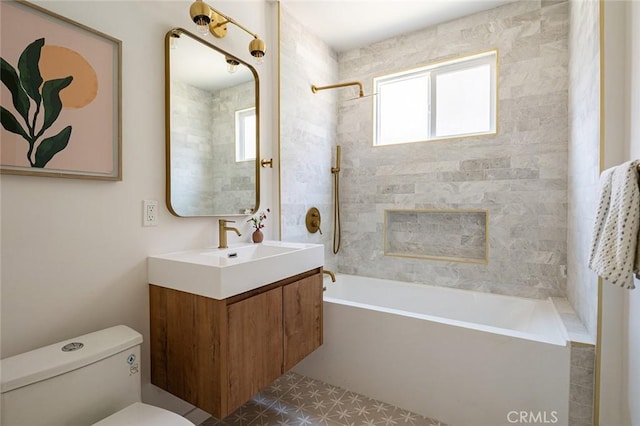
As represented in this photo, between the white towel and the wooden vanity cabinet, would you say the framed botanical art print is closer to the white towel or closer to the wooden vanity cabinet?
the wooden vanity cabinet

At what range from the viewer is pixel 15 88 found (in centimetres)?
113

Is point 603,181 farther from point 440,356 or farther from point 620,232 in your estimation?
point 440,356

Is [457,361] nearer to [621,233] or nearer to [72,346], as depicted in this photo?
[621,233]

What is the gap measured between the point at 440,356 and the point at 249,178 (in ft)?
5.46

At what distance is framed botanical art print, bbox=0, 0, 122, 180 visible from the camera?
3.69ft

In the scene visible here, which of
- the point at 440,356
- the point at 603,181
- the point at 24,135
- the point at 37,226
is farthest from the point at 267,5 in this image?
the point at 440,356

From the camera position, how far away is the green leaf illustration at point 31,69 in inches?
45.1

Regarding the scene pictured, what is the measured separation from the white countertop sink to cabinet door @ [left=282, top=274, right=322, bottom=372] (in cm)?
11

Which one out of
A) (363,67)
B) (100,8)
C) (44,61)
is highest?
(363,67)

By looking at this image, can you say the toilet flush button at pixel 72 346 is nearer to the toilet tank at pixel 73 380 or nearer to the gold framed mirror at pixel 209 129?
the toilet tank at pixel 73 380

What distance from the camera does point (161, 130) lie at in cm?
165

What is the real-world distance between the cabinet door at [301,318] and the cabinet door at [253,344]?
7 centimetres

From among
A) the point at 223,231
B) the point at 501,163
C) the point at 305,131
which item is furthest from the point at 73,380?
the point at 501,163

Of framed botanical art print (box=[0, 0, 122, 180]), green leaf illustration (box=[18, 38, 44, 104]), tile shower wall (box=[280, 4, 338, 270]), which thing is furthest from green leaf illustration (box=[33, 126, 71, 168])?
tile shower wall (box=[280, 4, 338, 270])
